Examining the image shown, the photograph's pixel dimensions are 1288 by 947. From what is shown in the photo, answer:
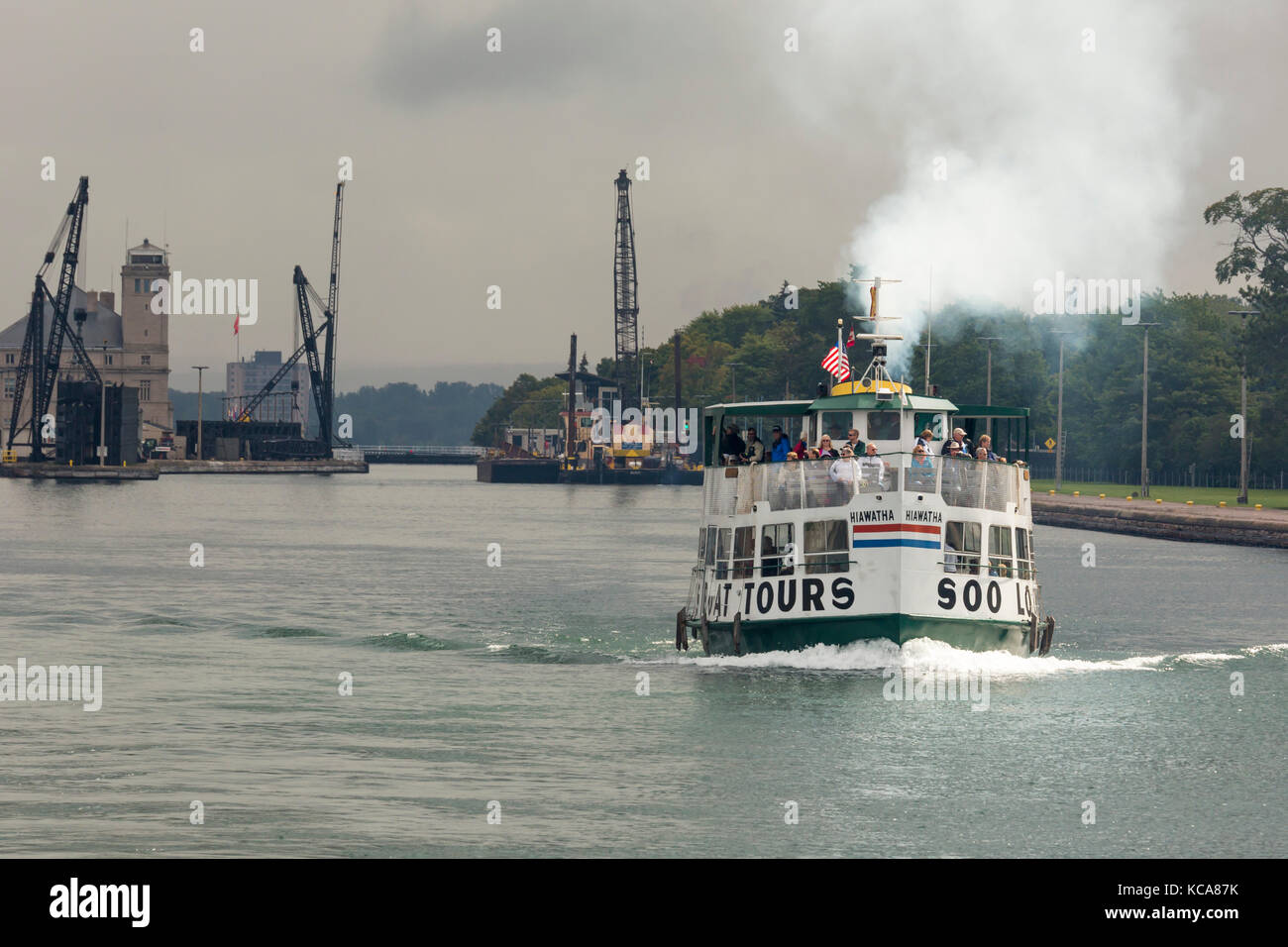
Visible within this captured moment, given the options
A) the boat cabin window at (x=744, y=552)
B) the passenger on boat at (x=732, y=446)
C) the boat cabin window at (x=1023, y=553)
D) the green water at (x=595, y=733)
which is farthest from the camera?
the passenger on boat at (x=732, y=446)

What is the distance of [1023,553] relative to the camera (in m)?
39.1

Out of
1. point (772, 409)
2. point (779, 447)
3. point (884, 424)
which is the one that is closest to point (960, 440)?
point (884, 424)

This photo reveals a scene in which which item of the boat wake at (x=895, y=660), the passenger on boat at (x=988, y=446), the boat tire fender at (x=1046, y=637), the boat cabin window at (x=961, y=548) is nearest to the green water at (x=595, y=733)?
the boat wake at (x=895, y=660)

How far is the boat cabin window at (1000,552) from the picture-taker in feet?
124

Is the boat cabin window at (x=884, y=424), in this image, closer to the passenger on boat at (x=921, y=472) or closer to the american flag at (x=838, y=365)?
the american flag at (x=838, y=365)

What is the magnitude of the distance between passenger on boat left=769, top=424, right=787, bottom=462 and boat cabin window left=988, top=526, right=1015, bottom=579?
4836 mm

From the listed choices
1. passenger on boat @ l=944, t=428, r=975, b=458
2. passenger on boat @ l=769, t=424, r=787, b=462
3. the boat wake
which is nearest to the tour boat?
the boat wake

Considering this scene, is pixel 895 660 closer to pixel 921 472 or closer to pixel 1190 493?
pixel 921 472

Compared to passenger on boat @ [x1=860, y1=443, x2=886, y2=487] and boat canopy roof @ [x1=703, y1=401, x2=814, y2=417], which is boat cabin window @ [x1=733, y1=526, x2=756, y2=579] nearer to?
passenger on boat @ [x1=860, y1=443, x2=886, y2=487]

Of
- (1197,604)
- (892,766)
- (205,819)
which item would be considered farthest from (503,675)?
(1197,604)

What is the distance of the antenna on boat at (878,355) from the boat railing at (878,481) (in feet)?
10.2
